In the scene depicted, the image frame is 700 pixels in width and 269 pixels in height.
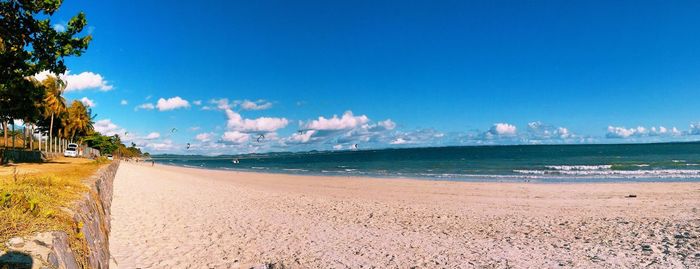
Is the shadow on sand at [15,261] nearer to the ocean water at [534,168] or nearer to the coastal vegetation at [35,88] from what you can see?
the coastal vegetation at [35,88]

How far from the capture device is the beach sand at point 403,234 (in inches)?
360

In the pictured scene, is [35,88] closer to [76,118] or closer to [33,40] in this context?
[33,40]

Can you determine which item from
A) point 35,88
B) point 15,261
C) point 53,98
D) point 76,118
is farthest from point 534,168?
point 76,118

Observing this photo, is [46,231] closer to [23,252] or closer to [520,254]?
[23,252]

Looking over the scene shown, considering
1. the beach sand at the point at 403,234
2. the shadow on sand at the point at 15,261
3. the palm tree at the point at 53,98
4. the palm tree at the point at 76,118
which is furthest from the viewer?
the palm tree at the point at 76,118

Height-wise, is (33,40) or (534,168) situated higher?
(33,40)

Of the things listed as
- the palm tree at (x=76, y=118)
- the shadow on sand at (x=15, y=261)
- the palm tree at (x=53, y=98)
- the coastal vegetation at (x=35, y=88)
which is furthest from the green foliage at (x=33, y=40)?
the palm tree at (x=76, y=118)

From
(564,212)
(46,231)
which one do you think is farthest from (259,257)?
(564,212)

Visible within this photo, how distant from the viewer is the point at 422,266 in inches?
348

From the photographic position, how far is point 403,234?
12000mm

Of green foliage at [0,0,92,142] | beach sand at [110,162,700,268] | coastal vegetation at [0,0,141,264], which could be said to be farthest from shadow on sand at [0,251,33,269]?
green foliage at [0,0,92,142]

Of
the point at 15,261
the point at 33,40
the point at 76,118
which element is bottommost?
the point at 15,261

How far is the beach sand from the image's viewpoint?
9148mm

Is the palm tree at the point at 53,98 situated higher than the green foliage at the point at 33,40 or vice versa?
the palm tree at the point at 53,98
